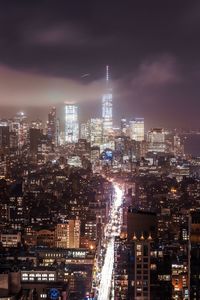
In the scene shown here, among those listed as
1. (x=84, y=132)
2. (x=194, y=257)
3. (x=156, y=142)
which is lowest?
(x=194, y=257)

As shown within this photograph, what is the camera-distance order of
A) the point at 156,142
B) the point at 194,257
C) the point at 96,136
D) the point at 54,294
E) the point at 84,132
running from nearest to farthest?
the point at 54,294 → the point at 194,257 → the point at 84,132 → the point at 96,136 → the point at 156,142

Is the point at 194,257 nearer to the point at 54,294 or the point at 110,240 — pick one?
the point at 54,294

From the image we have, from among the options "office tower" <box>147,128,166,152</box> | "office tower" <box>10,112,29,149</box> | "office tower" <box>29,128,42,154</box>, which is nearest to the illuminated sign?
"office tower" <box>10,112,29,149</box>

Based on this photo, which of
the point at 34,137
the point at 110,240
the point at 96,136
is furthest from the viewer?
the point at 96,136

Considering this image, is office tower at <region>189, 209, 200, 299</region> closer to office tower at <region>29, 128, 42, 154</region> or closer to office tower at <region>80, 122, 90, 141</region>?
office tower at <region>80, 122, 90, 141</region>

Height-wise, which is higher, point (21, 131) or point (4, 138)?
point (21, 131)

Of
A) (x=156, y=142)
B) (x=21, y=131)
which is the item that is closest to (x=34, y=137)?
(x=21, y=131)
